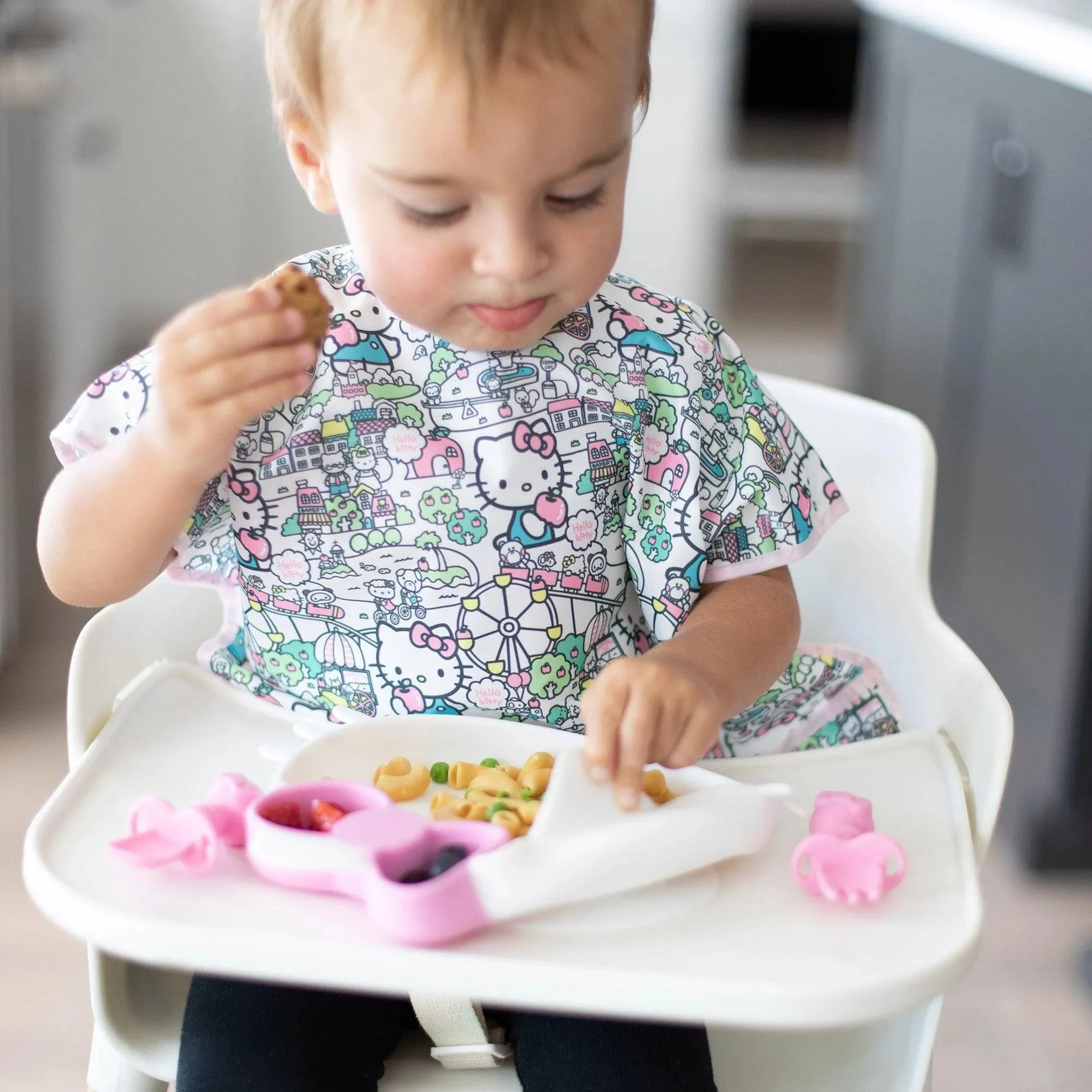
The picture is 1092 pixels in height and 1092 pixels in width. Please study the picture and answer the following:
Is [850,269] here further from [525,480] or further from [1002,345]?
[525,480]

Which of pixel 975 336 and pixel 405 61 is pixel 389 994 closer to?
pixel 405 61

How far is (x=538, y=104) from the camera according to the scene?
67cm

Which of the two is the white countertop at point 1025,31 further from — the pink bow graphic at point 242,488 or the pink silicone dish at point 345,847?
the pink silicone dish at point 345,847

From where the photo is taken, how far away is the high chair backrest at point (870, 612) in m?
0.79

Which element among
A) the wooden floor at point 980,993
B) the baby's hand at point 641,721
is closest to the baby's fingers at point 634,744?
the baby's hand at point 641,721

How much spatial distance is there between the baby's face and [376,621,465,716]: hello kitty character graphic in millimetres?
172

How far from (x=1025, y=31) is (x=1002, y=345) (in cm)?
33

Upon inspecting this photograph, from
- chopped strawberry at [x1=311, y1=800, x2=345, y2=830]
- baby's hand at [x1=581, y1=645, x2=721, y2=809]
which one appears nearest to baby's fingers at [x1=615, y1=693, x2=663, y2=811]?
baby's hand at [x1=581, y1=645, x2=721, y2=809]

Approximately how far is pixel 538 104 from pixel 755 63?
291cm

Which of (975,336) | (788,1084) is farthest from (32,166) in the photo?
(788,1084)

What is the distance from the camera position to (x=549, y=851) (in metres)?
0.59

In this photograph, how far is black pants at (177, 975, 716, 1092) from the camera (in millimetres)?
714

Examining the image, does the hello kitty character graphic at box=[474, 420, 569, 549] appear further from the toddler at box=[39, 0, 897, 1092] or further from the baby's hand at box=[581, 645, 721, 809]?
the baby's hand at box=[581, 645, 721, 809]

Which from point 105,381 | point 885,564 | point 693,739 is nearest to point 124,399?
point 105,381
